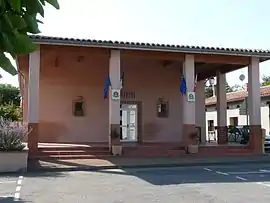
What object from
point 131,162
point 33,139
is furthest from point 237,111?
point 33,139

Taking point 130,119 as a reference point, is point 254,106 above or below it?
above

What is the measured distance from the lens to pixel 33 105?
→ 57.5ft

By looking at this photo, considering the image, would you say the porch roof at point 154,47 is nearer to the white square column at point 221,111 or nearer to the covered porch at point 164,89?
the covered porch at point 164,89

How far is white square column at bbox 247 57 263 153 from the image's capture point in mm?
19953

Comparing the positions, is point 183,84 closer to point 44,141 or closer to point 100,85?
point 100,85

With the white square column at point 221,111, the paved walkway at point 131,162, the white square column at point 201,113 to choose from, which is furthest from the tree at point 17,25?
the white square column at point 201,113

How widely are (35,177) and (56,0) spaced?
11.6 metres

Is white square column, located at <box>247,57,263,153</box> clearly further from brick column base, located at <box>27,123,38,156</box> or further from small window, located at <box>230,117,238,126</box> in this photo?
small window, located at <box>230,117,238,126</box>

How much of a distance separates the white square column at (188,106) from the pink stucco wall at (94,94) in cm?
359

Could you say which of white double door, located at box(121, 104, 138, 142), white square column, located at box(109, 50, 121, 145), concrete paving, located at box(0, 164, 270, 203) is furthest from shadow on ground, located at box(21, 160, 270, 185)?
white double door, located at box(121, 104, 138, 142)

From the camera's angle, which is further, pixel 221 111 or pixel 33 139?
pixel 221 111

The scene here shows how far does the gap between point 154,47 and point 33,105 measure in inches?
218

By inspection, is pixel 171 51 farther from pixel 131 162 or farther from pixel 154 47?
pixel 131 162

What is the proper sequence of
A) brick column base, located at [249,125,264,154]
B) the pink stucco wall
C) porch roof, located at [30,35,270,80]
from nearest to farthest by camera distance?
porch roof, located at [30,35,270,80] < brick column base, located at [249,125,264,154] < the pink stucco wall
